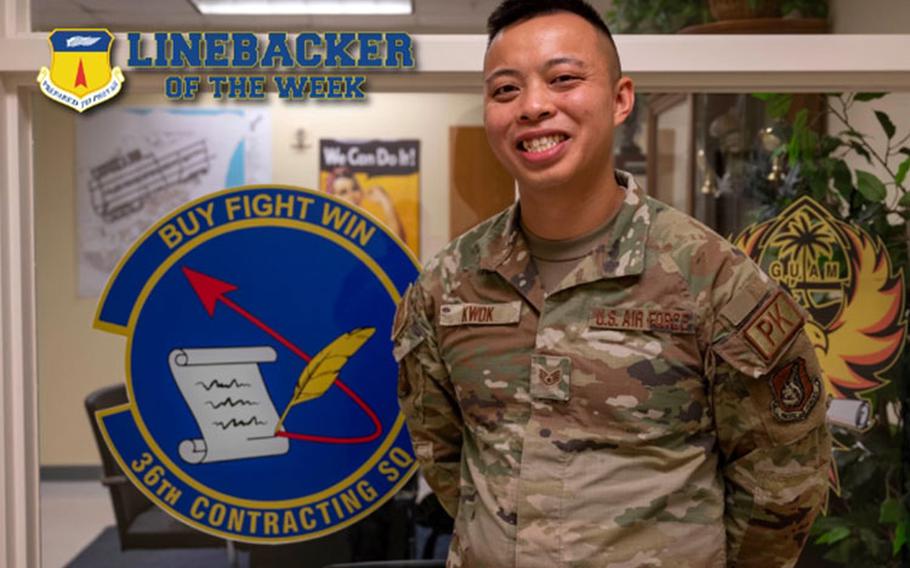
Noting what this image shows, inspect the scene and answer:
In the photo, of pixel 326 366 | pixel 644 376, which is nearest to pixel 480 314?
pixel 644 376

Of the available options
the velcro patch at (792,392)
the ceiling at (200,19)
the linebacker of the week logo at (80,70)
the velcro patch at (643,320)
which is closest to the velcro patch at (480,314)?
the velcro patch at (643,320)

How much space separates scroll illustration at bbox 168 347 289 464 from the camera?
1893mm

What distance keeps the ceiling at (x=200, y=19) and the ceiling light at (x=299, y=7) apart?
0.01 m

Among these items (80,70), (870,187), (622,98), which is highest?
(80,70)

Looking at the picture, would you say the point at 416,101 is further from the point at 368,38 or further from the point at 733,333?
the point at 733,333

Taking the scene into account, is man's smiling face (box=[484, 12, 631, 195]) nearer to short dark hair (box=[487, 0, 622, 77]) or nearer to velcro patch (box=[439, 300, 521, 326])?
short dark hair (box=[487, 0, 622, 77])

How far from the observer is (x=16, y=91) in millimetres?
1902

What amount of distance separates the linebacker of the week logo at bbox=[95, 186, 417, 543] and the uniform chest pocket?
1.99 feet

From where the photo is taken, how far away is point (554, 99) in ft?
4.42

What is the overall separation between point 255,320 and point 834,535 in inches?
49.3

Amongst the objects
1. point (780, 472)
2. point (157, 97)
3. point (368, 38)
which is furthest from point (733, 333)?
point (157, 97)

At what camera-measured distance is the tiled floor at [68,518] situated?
193 centimetres

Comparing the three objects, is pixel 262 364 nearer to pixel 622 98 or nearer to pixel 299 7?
pixel 299 7

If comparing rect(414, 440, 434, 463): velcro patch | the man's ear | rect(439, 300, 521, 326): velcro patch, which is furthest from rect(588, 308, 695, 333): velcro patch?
rect(414, 440, 434, 463): velcro patch
